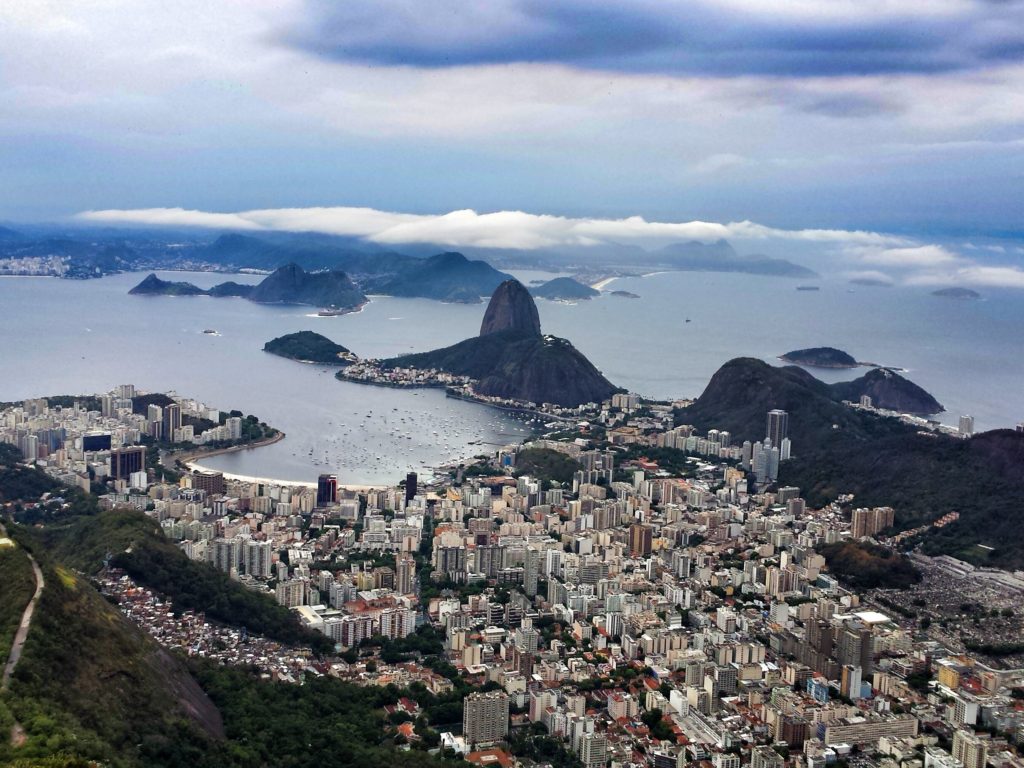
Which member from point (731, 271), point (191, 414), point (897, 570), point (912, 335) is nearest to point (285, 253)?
point (731, 271)

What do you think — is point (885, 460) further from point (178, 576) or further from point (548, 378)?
point (178, 576)

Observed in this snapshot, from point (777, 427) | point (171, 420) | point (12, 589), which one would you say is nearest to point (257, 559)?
point (12, 589)

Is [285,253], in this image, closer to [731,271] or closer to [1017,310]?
[731,271]

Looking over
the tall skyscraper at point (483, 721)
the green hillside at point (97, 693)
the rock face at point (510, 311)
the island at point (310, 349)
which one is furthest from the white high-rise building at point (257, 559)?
the rock face at point (510, 311)

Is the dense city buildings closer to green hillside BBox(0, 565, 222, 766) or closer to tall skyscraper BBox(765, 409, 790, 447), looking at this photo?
tall skyscraper BBox(765, 409, 790, 447)

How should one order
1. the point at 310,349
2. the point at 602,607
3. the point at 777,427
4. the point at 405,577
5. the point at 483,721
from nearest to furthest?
the point at 483,721, the point at 602,607, the point at 405,577, the point at 777,427, the point at 310,349

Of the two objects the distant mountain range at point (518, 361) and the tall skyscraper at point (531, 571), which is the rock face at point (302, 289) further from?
the tall skyscraper at point (531, 571)

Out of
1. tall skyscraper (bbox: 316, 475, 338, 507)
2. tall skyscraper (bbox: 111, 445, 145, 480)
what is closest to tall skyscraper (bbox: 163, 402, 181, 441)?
tall skyscraper (bbox: 111, 445, 145, 480)
